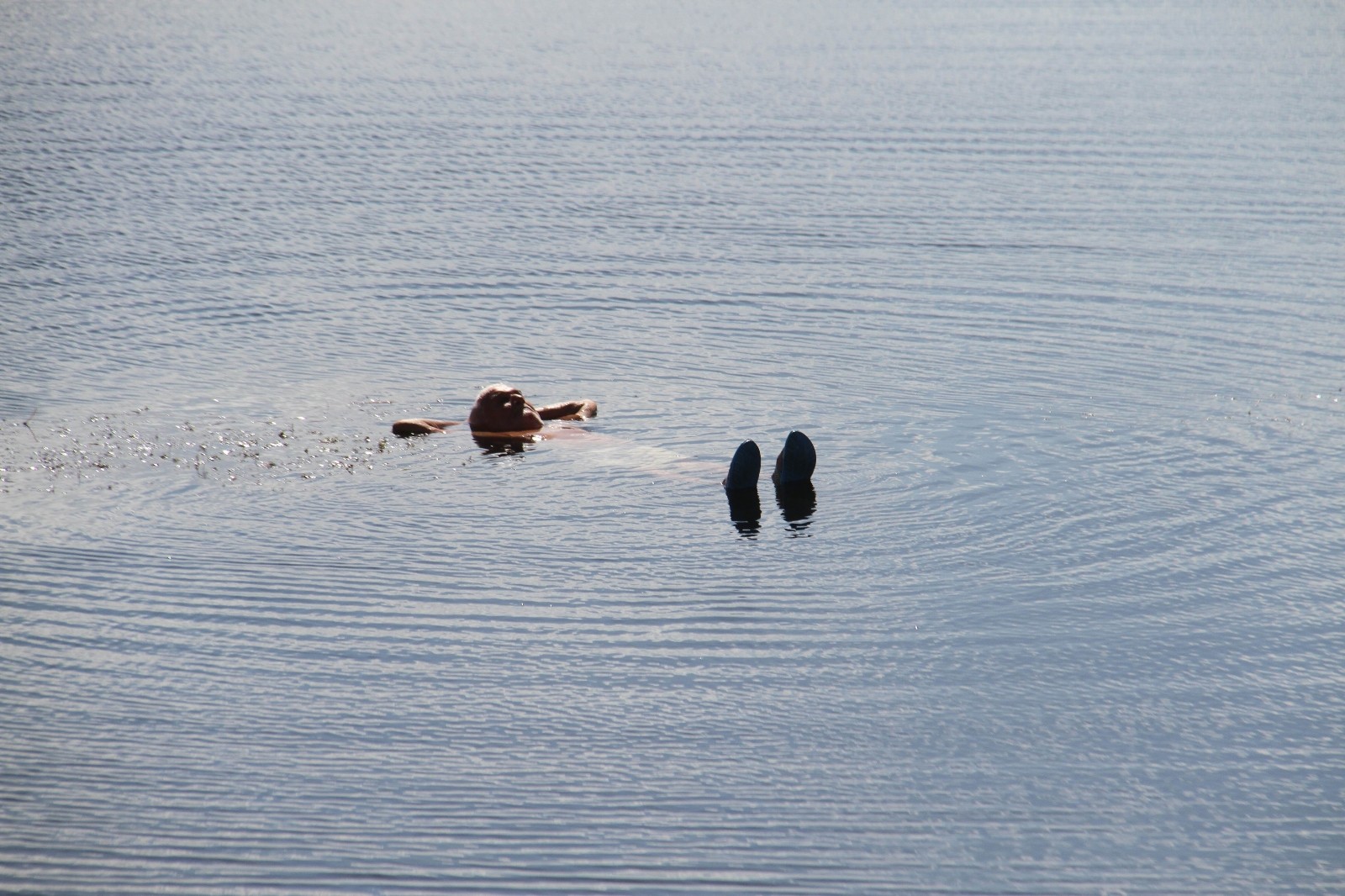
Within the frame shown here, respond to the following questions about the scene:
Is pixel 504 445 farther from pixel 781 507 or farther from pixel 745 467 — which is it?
pixel 781 507

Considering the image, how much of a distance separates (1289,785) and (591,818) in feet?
12.5

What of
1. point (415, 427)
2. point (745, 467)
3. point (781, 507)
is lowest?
point (781, 507)

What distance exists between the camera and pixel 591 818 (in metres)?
7.09

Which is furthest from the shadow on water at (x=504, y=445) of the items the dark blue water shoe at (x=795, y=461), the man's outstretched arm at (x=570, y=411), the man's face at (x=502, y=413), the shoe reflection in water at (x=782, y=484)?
the dark blue water shoe at (x=795, y=461)

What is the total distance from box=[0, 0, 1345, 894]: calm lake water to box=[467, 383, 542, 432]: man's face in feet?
1.18

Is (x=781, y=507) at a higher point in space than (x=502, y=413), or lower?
lower

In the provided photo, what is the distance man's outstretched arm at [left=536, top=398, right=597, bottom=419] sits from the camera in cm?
1299

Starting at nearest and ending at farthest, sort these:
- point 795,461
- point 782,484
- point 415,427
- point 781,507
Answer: point 781,507
point 795,461
point 782,484
point 415,427

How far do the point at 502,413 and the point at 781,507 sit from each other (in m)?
3.03

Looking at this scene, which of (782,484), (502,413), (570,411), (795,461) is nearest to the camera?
(795,461)

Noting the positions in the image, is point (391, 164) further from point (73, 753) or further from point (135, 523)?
point (73, 753)

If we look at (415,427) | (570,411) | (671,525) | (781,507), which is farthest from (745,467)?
(415,427)

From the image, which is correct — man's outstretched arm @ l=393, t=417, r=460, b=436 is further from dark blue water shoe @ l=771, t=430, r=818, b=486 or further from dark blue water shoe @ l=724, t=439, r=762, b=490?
dark blue water shoe @ l=771, t=430, r=818, b=486

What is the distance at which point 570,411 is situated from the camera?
42.7 ft
